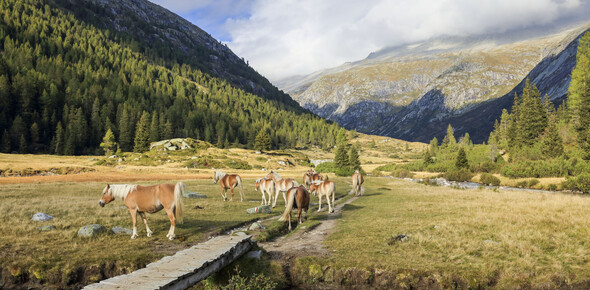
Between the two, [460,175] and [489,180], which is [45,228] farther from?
[460,175]

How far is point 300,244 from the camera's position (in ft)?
50.2

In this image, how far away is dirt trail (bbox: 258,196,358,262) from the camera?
536 inches

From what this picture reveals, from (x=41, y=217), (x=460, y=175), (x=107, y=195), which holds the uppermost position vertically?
(x=107, y=195)

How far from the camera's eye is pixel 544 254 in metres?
12.0

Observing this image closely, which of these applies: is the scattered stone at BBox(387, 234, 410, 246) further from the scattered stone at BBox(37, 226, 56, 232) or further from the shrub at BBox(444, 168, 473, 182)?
the shrub at BBox(444, 168, 473, 182)

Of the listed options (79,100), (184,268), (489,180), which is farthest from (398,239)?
(79,100)

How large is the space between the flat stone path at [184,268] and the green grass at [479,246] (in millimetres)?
4305

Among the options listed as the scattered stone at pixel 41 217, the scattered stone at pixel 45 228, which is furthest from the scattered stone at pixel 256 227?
the scattered stone at pixel 41 217

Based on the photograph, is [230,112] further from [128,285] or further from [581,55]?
[128,285]

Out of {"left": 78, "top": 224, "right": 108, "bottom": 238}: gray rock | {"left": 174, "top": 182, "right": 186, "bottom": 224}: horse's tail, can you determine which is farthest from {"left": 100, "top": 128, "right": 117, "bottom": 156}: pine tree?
{"left": 174, "top": 182, "right": 186, "bottom": 224}: horse's tail

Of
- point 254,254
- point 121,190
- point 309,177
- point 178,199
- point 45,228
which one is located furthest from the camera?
point 309,177

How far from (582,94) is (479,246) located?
3062 inches

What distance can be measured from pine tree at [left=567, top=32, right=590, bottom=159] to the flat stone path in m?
77.2

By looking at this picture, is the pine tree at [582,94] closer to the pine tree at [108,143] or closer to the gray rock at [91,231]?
the gray rock at [91,231]
